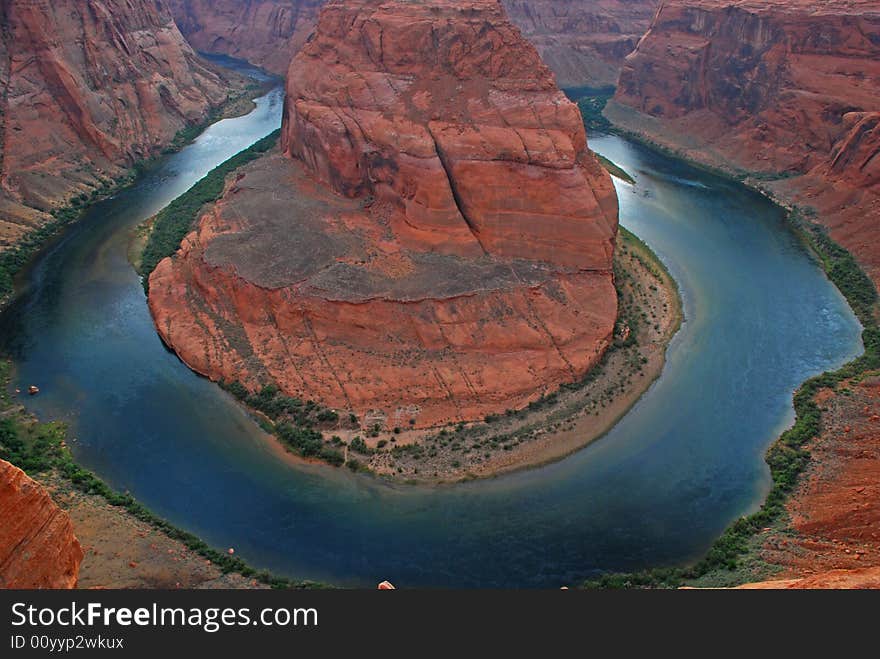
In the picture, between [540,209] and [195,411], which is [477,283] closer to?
[540,209]

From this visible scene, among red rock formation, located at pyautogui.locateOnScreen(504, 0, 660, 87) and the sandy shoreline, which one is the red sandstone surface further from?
red rock formation, located at pyautogui.locateOnScreen(504, 0, 660, 87)

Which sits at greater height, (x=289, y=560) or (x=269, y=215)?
(x=269, y=215)

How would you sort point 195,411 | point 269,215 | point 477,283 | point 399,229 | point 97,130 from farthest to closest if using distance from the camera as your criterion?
point 97,130
point 269,215
point 399,229
point 477,283
point 195,411

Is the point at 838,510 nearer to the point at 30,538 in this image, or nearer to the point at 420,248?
the point at 420,248

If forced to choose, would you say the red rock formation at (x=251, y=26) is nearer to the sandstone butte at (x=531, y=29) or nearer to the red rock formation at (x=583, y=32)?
the sandstone butte at (x=531, y=29)

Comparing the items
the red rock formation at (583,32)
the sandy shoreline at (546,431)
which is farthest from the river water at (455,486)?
the red rock formation at (583,32)

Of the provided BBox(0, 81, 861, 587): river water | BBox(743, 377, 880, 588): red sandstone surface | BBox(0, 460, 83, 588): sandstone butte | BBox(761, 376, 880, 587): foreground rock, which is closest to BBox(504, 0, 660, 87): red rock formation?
BBox(0, 81, 861, 587): river water

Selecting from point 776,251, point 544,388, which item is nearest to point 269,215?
point 544,388
